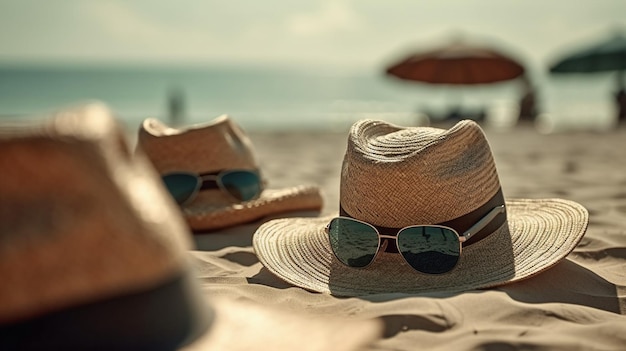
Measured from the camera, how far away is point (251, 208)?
12.4ft

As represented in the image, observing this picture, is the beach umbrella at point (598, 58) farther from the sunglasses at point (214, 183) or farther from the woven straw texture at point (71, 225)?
the woven straw texture at point (71, 225)

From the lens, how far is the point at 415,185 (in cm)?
251

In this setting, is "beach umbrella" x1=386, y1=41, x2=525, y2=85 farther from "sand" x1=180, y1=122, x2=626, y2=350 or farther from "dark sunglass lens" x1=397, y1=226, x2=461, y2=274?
"dark sunglass lens" x1=397, y1=226, x2=461, y2=274

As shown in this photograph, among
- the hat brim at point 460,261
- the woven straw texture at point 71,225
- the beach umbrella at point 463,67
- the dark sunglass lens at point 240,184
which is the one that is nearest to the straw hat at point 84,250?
the woven straw texture at point 71,225

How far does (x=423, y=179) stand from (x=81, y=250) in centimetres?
155

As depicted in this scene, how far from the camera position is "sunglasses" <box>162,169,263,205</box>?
12.3ft

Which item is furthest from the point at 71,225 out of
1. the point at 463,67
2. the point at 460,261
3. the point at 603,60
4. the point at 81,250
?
the point at 603,60

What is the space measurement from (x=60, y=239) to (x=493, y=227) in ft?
6.00

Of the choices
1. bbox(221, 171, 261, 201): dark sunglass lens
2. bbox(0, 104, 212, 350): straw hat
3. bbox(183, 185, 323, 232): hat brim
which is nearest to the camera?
bbox(0, 104, 212, 350): straw hat

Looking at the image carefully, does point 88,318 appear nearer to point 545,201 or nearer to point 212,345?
point 212,345

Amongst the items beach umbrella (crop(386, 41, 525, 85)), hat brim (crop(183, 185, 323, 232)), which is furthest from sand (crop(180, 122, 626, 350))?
beach umbrella (crop(386, 41, 525, 85))

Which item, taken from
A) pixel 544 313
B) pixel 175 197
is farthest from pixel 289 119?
pixel 544 313

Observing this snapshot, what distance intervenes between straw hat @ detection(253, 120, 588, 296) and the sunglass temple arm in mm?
20

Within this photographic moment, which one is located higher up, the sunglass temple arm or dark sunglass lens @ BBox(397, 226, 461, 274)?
the sunglass temple arm
